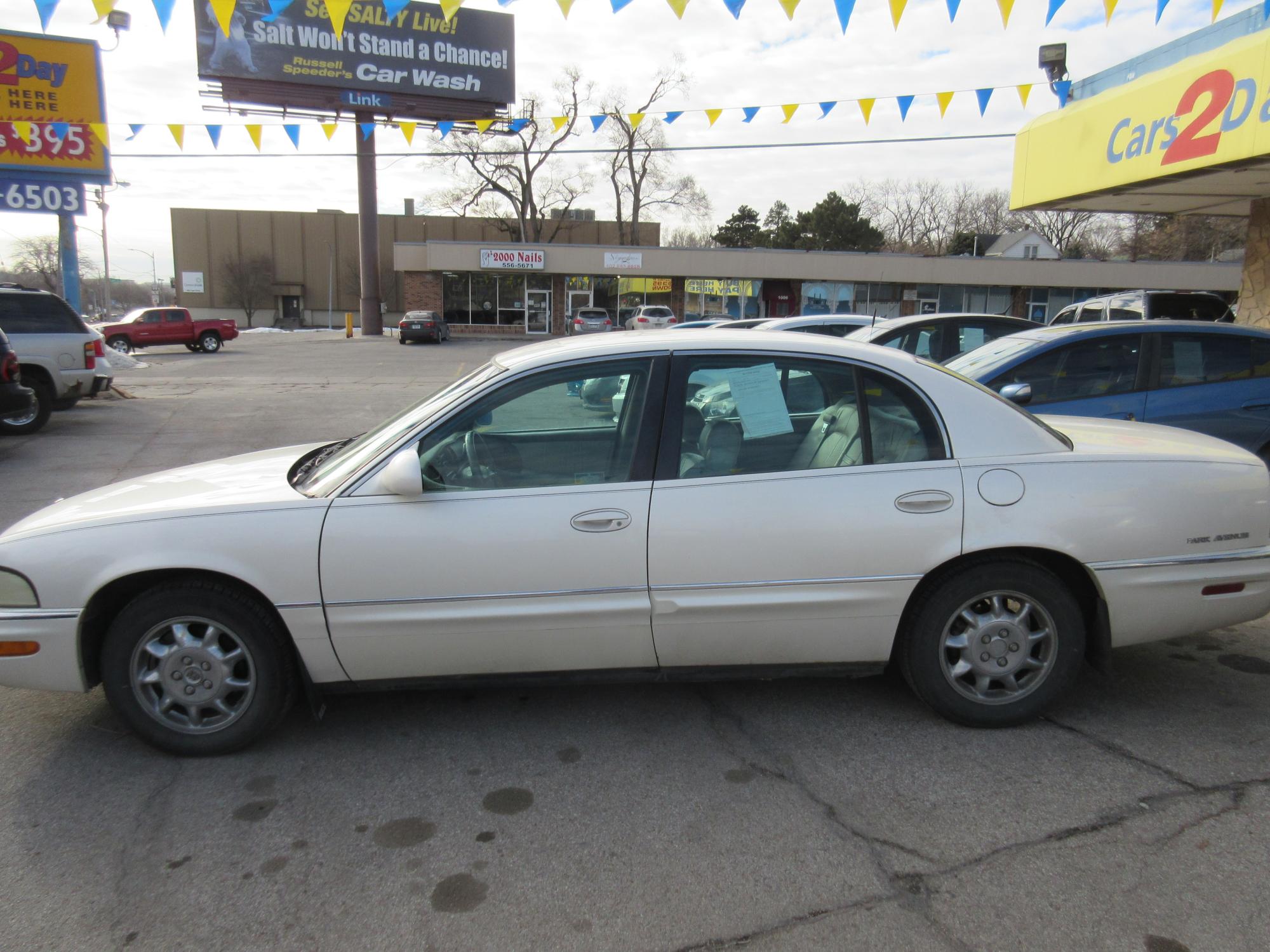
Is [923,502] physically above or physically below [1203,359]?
below

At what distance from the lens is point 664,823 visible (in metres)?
2.96

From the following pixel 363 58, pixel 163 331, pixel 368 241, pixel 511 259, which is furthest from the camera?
pixel 368 241

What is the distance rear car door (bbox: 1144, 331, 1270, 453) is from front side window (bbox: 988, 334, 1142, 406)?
19 cm

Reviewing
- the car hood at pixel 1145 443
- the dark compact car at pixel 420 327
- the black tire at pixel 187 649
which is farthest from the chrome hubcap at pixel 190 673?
the dark compact car at pixel 420 327

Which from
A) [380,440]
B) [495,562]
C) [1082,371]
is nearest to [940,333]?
[1082,371]

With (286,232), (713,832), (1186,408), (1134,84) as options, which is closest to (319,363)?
(1134,84)

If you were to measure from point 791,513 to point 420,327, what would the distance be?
35984mm

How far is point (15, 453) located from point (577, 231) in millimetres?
60118

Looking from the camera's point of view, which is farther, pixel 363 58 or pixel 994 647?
pixel 363 58

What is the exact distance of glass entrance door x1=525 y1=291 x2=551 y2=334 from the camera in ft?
148

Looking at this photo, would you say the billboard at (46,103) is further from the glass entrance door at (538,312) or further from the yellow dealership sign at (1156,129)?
the glass entrance door at (538,312)

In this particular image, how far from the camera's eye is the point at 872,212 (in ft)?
240

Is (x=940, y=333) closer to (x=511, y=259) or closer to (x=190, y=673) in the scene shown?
(x=190, y=673)

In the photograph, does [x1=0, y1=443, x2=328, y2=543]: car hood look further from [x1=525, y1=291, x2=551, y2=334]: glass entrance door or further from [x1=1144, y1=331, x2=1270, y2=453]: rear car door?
[x1=525, y1=291, x2=551, y2=334]: glass entrance door
